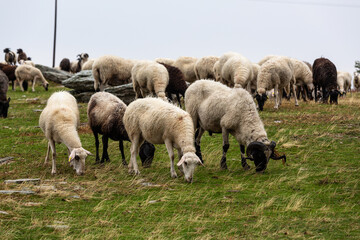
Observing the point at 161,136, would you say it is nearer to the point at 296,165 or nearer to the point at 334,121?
the point at 296,165

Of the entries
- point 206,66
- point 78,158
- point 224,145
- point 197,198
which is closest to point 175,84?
point 206,66

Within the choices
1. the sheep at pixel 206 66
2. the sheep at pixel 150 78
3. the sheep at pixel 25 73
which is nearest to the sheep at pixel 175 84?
the sheep at pixel 150 78

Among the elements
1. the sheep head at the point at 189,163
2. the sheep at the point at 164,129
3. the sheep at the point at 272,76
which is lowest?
the sheep head at the point at 189,163

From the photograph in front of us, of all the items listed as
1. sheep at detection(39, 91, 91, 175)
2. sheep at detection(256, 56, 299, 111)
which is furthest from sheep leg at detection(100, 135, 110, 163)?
sheep at detection(256, 56, 299, 111)

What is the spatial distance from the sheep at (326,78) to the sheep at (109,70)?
9.50 metres

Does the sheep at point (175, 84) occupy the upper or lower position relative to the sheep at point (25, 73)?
upper

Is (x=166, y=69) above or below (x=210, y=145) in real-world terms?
above

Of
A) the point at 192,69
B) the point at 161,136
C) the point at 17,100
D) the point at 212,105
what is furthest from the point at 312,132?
the point at 17,100

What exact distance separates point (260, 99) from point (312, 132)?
15.1 ft

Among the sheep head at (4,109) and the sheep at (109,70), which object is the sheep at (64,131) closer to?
the sheep head at (4,109)

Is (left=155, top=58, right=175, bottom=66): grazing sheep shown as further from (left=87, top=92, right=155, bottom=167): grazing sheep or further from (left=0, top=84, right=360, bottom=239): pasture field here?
(left=87, top=92, right=155, bottom=167): grazing sheep

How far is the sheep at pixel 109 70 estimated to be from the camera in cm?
2328

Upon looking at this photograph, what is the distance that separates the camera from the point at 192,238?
638cm

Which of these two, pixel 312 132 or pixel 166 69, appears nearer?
pixel 312 132
